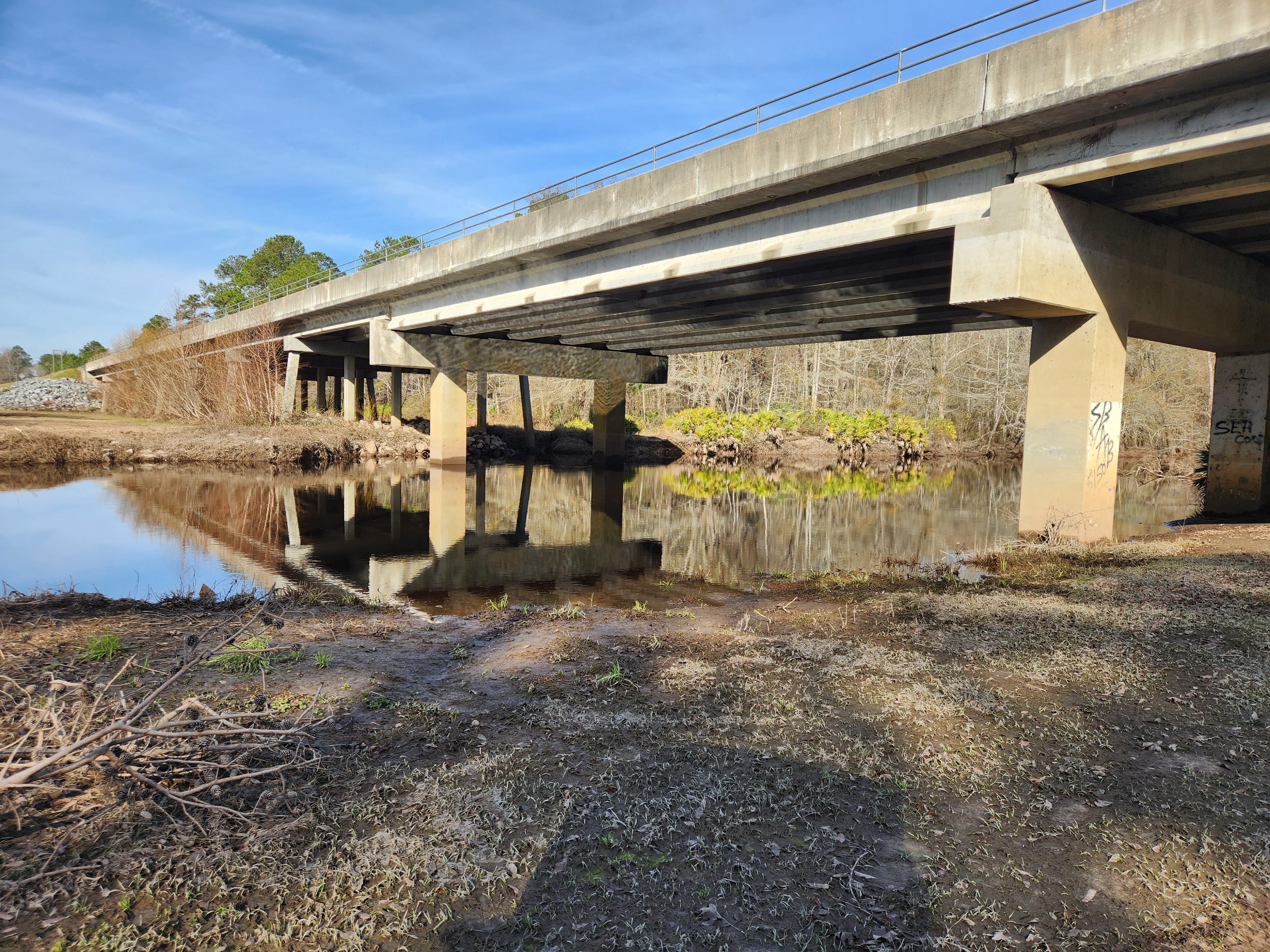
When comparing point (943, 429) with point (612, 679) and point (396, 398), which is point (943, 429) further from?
point (612, 679)

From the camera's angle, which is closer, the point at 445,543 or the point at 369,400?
the point at 445,543

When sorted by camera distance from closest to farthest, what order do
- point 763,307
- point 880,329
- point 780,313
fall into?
1. point 763,307
2. point 780,313
3. point 880,329

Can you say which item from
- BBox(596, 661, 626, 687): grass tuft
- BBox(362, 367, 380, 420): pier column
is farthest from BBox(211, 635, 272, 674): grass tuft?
BBox(362, 367, 380, 420): pier column

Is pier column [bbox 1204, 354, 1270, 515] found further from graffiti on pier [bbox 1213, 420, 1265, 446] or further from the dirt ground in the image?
the dirt ground

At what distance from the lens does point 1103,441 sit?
11.6 m

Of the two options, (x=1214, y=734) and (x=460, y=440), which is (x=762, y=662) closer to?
(x=1214, y=734)

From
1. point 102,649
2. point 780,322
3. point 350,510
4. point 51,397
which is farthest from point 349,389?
point 51,397

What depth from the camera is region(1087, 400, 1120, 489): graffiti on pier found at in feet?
37.2

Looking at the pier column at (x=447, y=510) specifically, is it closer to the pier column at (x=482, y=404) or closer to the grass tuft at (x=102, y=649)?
the grass tuft at (x=102, y=649)

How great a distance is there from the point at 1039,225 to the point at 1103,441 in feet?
11.7

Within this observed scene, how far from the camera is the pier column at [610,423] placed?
116 feet

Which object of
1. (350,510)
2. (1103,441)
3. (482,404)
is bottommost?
(350,510)

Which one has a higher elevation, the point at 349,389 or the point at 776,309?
the point at 776,309

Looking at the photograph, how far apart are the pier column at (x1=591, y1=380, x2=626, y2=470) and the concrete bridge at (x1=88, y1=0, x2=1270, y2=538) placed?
13.5 meters
